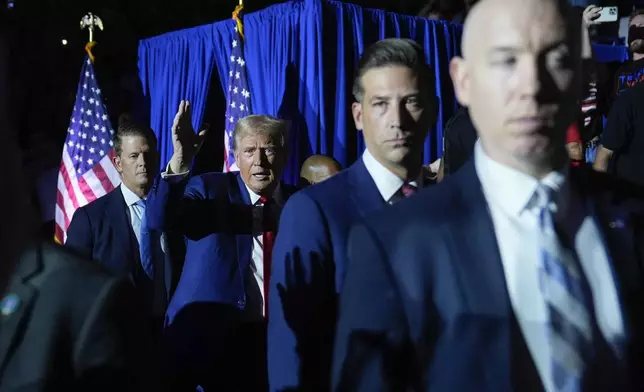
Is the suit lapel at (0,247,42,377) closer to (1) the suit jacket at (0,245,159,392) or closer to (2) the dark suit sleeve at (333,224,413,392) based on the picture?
(1) the suit jacket at (0,245,159,392)

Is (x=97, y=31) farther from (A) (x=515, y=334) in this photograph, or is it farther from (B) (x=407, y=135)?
(A) (x=515, y=334)

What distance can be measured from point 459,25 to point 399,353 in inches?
277

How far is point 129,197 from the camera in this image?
3.77m

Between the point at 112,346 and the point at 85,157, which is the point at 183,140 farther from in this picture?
the point at 85,157

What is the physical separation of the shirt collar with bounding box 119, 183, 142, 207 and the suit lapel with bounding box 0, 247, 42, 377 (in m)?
2.55

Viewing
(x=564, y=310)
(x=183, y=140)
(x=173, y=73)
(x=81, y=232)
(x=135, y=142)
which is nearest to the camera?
(x=564, y=310)

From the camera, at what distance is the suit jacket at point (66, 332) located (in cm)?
119

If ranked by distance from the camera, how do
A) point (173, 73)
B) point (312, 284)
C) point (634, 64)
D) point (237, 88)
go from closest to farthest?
1. point (312, 284)
2. point (634, 64)
3. point (237, 88)
4. point (173, 73)

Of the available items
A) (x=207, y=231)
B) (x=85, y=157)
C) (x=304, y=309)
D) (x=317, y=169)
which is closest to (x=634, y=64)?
(x=317, y=169)

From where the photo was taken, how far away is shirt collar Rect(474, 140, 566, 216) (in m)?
1.19

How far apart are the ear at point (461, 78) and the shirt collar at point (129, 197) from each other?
2.75m

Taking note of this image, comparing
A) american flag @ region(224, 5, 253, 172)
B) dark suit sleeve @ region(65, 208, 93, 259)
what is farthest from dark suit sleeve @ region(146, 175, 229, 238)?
american flag @ region(224, 5, 253, 172)

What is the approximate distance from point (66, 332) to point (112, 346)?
0.26ft

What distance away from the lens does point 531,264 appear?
3.85 feet
